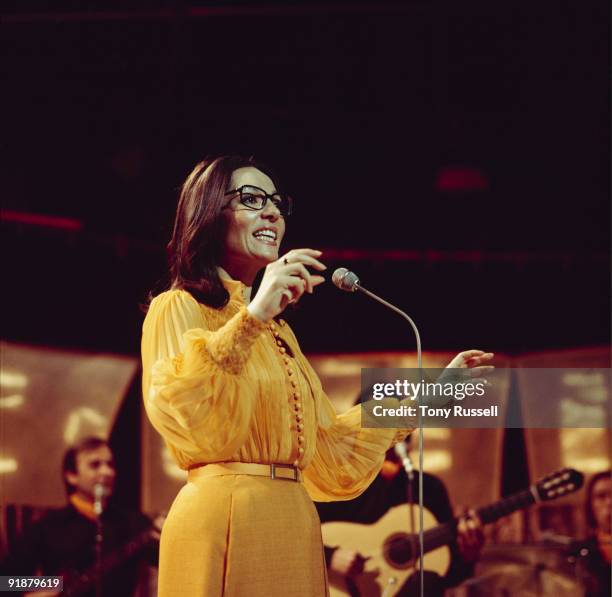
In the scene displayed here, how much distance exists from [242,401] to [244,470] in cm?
17

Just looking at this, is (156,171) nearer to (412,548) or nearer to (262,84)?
(262,84)

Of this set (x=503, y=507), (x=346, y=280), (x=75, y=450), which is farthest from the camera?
(x=75, y=450)

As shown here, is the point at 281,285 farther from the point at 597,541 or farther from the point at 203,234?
the point at 597,541

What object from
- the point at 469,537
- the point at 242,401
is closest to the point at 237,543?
the point at 242,401

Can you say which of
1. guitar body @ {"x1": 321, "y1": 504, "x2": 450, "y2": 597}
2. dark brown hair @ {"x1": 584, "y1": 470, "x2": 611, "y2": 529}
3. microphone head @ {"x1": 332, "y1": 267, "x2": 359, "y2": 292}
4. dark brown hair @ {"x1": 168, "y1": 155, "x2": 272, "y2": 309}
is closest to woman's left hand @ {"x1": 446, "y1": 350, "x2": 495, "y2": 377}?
microphone head @ {"x1": 332, "y1": 267, "x2": 359, "y2": 292}

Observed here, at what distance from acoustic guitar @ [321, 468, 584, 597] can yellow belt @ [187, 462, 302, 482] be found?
7.91 feet

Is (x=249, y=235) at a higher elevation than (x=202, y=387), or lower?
higher

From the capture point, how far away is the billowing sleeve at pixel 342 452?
7.19 feet

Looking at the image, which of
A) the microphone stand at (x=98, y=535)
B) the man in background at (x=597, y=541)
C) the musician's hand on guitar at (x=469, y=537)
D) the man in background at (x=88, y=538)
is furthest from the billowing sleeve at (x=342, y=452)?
the man in background at (x=597, y=541)

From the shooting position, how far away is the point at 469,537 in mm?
4523

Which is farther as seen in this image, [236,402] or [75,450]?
[75,450]

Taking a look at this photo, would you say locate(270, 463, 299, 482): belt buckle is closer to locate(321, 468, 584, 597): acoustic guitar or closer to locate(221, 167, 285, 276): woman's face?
locate(221, 167, 285, 276): woman's face

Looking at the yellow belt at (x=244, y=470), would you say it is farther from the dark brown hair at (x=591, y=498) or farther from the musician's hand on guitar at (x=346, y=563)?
the dark brown hair at (x=591, y=498)

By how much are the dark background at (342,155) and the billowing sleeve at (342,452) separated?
2483mm
